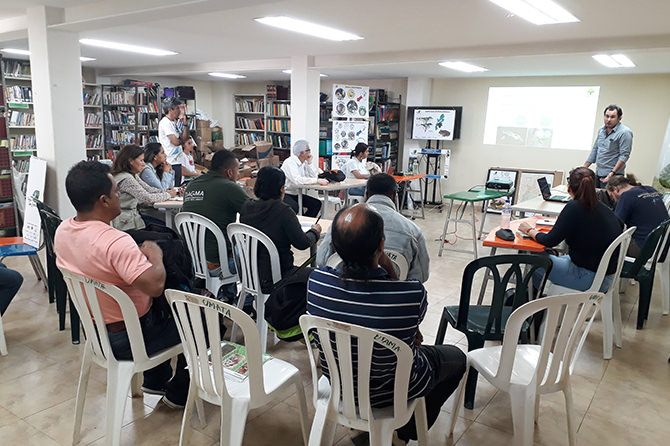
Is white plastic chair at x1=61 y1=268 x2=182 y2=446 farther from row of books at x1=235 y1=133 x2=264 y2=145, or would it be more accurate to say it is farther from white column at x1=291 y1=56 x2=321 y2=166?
row of books at x1=235 y1=133 x2=264 y2=145

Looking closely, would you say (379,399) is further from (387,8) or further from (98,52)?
(98,52)

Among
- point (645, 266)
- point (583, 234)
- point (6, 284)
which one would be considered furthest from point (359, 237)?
point (645, 266)

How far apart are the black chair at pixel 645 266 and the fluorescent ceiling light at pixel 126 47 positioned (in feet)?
19.8

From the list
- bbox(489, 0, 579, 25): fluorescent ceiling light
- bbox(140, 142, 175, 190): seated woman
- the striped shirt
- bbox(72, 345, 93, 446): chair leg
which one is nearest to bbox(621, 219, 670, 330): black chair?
bbox(489, 0, 579, 25): fluorescent ceiling light

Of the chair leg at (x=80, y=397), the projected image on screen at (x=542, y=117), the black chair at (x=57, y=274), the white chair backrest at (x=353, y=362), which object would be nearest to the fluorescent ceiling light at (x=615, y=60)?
the projected image on screen at (x=542, y=117)

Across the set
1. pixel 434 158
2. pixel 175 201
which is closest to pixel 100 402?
pixel 175 201

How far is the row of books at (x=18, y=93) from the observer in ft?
22.9

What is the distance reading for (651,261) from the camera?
11.4ft

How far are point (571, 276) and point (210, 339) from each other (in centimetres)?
238

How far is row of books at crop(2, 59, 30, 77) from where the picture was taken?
7.22 metres

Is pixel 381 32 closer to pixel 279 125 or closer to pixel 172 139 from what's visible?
pixel 172 139

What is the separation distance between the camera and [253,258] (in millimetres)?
2799

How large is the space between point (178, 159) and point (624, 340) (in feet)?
16.4

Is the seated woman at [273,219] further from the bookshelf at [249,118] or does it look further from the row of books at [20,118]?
the bookshelf at [249,118]
